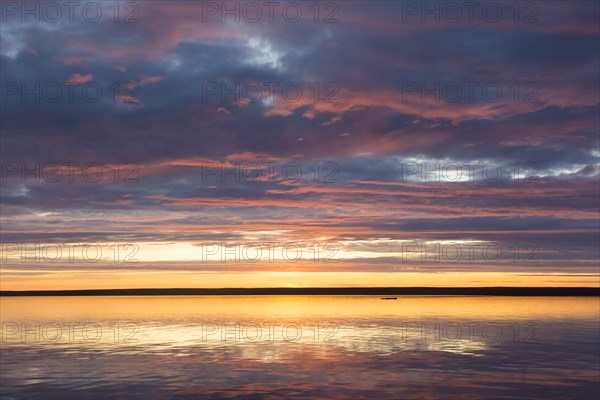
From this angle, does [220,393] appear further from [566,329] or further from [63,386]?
[566,329]

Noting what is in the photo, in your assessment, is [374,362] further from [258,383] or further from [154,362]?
[154,362]

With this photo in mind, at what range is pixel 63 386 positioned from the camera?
39219 millimetres

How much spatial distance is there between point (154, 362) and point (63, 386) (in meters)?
11.6

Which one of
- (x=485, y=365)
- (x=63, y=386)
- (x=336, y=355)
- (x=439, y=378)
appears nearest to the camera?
(x=63, y=386)

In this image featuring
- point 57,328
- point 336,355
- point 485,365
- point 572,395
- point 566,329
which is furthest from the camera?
point 57,328

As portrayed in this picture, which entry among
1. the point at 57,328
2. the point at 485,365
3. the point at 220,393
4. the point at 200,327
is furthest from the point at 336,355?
the point at 57,328

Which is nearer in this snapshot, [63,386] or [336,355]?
[63,386]

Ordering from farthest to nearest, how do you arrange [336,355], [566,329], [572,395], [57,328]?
[57,328], [566,329], [336,355], [572,395]

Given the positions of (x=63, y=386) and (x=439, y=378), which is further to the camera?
(x=439, y=378)

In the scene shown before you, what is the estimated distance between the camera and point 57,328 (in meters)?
89.2

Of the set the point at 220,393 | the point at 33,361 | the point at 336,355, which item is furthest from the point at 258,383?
the point at 33,361

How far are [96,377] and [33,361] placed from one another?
1061cm

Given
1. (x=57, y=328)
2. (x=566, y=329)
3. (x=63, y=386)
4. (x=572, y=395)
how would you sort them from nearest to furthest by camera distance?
(x=572, y=395) < (x=63, y=386) < (x=566, y=329) < (x=57, y=328)

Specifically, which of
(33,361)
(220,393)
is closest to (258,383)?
(220,393)
